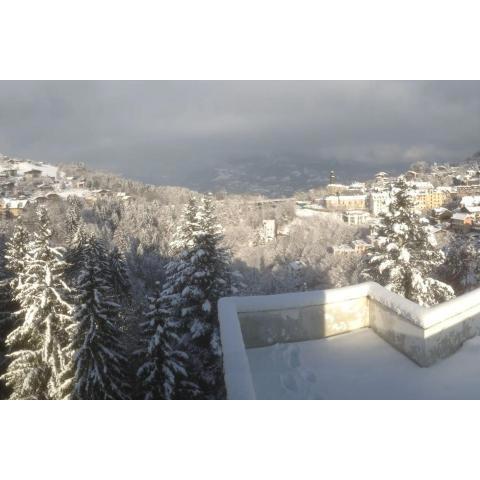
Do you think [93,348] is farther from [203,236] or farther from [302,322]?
[302,322]

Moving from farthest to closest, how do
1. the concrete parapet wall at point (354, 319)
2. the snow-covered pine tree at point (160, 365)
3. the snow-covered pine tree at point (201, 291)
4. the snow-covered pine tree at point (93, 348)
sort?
the snow-covered pine tree at point (201, 291)
the snow-covered pine tree at point (160, 365)
the snow-covered pine tree at point (93, 348)
the concrete parapet wall at point (354, 319)

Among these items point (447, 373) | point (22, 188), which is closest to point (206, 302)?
point (447, 373)

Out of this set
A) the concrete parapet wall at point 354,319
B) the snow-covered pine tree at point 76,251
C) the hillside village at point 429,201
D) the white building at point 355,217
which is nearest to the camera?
the concrete parapet wall at point 354,319

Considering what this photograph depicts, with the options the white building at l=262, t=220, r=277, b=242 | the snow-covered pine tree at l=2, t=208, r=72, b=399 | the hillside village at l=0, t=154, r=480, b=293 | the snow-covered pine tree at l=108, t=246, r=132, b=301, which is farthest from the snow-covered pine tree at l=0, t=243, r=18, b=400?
the white building at l=262, t=220, r=277, b=242

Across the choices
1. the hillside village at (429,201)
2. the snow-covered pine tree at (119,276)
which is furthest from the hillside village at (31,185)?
the hillside village at (429,201)

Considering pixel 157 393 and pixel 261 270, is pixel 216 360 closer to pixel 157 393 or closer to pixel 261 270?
pixel 157 393

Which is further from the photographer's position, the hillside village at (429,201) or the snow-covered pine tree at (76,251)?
the hillside village at (429,201)

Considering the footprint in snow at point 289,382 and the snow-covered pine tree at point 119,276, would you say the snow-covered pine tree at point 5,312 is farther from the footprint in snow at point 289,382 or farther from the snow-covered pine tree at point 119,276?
the footprint in snow at point 289,382

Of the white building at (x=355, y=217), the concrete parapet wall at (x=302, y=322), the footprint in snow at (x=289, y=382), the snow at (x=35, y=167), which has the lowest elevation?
the footprint in snow at (x=289, y=382)
